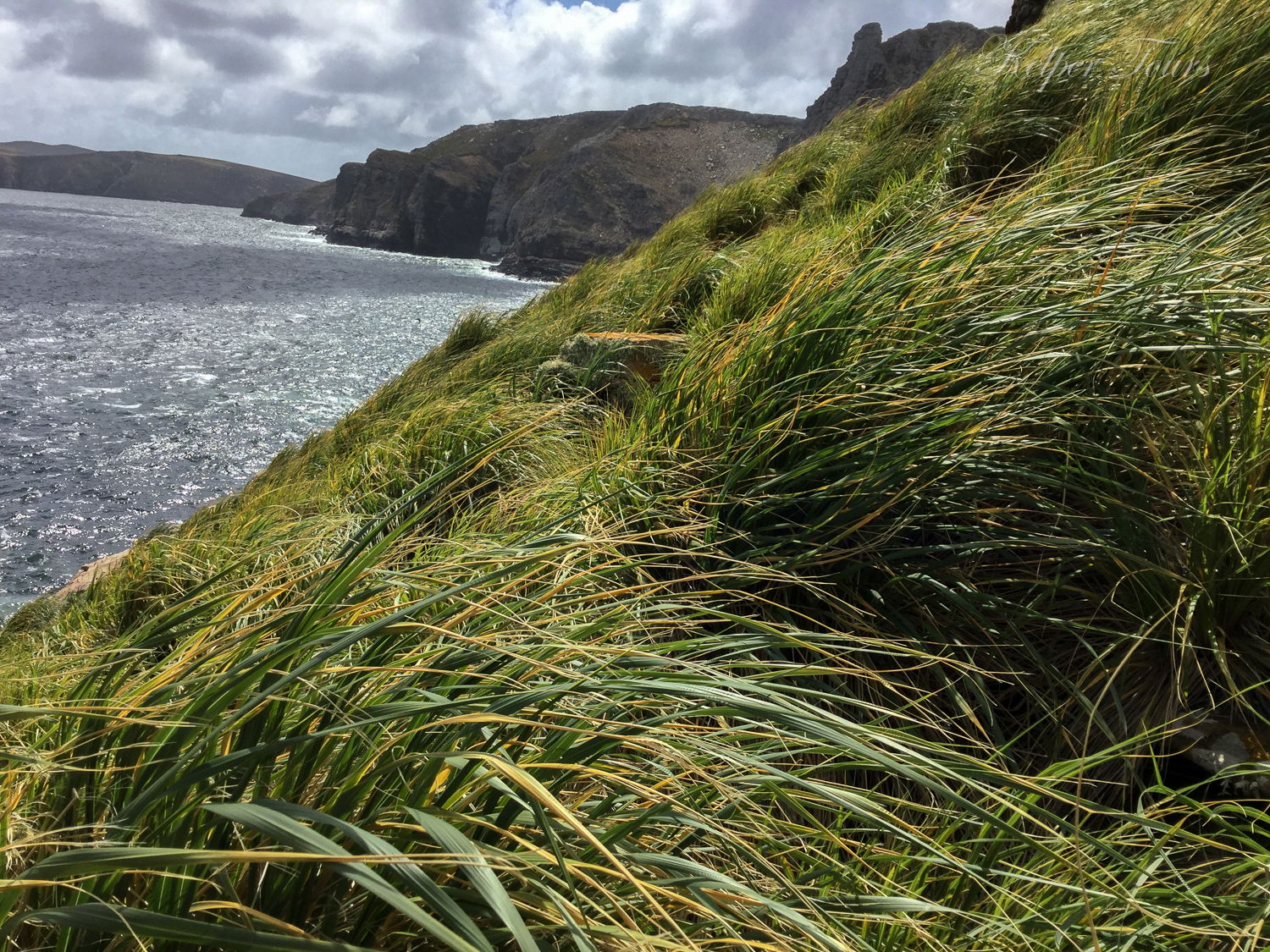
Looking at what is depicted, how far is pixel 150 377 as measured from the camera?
23.0 m

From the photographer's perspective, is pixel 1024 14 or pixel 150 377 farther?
pixel 150 377

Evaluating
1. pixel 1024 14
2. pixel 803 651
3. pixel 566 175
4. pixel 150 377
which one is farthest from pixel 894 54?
pixel 803 651

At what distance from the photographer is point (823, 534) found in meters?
1.97

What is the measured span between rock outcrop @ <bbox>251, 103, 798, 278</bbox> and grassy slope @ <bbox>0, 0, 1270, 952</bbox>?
304 feet

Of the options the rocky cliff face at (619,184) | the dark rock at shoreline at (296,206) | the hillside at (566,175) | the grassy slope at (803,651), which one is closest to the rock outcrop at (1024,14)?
the grassy slope at (803,651)

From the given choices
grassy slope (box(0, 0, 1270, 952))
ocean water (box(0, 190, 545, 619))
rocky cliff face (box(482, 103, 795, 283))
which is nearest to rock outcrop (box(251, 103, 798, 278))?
rocky cliff face (box(482, 103, 795, 283))

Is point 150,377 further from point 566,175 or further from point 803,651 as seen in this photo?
point 566,175

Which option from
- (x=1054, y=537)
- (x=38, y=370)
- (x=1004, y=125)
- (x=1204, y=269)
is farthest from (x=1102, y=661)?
(x=38, y=370)

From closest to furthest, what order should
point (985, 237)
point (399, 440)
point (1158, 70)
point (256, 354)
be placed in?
point (985, 237)
point (1158, 70)
point (399, 440)
point (256, 354)

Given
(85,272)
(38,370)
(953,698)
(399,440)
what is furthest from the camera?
(85,272)

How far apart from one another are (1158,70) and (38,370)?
1132 inches

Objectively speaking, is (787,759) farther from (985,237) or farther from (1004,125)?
(1004,125)

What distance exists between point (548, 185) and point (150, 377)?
94.9 meters

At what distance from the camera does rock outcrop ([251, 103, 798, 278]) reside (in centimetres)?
10119
